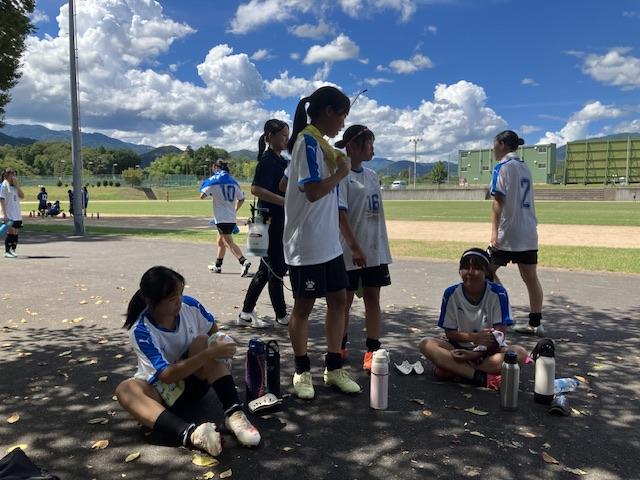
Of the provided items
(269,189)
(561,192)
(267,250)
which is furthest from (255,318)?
(561,192)

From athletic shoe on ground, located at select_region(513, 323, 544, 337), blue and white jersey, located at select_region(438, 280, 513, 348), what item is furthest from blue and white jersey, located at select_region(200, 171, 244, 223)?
blue and white jersey, located at select_region(438, 280, 513, 348)

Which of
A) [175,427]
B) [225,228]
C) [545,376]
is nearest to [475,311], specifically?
[545,376]

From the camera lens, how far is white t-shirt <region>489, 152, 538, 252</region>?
18.0 ft

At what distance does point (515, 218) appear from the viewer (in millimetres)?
5500

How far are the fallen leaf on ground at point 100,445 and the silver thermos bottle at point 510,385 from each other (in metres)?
2.52

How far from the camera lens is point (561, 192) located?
62469 mm

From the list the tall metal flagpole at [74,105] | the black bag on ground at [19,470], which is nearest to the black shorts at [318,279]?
the black bag on ground at [19,470]

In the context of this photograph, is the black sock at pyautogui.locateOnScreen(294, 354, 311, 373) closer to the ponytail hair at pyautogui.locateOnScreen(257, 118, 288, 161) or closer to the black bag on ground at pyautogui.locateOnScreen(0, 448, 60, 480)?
the black bag on ground at pyautogui.locateOnScreen(0, 448, 60, 480)

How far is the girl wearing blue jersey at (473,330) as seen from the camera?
13.0 ft

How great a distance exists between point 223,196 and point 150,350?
6134mm

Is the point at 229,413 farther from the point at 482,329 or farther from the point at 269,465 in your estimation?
the point at 482,329

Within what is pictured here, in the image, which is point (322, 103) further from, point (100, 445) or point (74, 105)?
point (74, 105)

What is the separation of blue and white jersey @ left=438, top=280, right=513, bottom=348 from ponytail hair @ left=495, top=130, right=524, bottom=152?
1962 mm

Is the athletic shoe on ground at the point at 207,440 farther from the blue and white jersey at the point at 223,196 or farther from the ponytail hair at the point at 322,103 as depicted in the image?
the blue and white jersey at the point at 223,196
